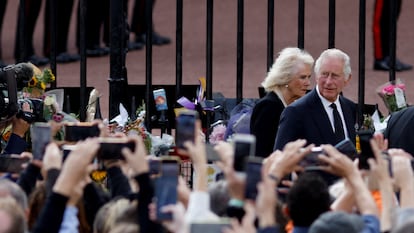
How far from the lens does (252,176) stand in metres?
6.10

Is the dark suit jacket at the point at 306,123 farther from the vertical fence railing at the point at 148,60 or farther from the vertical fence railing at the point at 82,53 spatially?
the vertical fence railing at the point at 82,53

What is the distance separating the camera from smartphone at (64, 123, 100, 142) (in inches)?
281

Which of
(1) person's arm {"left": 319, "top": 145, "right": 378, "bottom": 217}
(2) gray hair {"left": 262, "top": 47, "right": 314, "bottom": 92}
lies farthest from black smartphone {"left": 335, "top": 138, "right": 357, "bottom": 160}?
(2) gray hair {"left": 262, "top": 47, "right": 314, "bottom": 92}

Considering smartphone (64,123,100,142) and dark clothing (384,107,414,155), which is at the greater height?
smartphone (64,123,100,142)

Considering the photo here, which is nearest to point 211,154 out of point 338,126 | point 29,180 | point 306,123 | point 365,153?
point 365,153

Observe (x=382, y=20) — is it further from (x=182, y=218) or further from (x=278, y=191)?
(x=182, y=218)

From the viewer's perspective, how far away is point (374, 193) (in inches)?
274

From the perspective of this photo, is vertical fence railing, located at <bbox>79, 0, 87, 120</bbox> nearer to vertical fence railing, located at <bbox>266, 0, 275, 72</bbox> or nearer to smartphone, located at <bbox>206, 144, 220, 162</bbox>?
vertical fence railing, located at <bbox>266, 0, 275, 72</bbox>

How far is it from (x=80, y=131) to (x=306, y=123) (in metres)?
1.75

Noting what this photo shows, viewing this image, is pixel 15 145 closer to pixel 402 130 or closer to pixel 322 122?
pixel 322 122

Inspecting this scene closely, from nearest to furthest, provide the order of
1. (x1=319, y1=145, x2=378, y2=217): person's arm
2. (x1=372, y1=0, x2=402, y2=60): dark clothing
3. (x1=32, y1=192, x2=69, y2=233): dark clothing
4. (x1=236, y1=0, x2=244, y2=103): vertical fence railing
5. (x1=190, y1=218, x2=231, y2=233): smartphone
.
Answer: (x1=190, y1=218, x2=231, y2=233): smartphone < (x1=32, y1=192, x2=69, y2=233): dark clothing < (x1=319, y1=145, x2=378, y2=217): person's arm < (x1=236, y1=0, x2=244, y2=103): vertical fence railing < (x1=372, y1=0, x2=402, y2=60): dark clothing

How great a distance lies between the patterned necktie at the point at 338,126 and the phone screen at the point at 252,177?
2.57 m

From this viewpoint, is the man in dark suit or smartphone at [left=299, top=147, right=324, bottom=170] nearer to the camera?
smartphone at [left=299, top=147, right=324, bottom=170]

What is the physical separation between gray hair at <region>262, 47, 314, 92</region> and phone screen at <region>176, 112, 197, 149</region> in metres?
2.33
